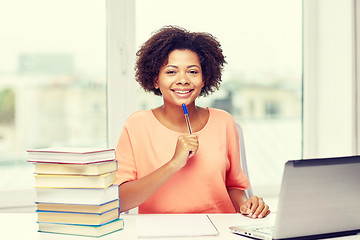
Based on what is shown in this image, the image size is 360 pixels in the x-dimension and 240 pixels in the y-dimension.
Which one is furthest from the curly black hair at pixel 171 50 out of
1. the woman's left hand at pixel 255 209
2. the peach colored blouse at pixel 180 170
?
the woman's left hand at pixel 255 209

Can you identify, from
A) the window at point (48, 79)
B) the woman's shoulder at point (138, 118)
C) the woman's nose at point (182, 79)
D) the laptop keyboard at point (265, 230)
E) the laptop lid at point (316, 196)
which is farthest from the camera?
the window at point (48, 79)

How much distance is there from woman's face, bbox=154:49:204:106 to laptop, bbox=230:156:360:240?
61cm

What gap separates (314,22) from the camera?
274cm

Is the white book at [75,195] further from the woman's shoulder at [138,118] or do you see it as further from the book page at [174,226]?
the woman's shoulder at [138,118]

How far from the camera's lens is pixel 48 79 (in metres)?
2.35

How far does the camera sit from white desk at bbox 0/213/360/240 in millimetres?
1172

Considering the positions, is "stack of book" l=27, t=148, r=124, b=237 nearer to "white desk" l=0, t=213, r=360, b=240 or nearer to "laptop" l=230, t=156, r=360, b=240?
"white desk" l=0, t=213, r=360, b=240

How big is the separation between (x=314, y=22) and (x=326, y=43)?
149mm

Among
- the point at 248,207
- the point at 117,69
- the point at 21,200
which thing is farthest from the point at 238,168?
the point at 21,200

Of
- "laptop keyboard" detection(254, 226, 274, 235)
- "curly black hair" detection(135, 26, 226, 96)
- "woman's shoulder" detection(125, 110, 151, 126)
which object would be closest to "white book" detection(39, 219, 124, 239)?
"laptop keyboard" detection(254, 226, 274, 235)

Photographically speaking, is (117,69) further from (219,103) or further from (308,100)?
(308,100)

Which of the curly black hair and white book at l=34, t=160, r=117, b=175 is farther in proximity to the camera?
the curly black hair

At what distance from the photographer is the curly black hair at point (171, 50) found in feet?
5.26

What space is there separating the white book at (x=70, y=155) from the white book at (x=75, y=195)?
8 centimetres
